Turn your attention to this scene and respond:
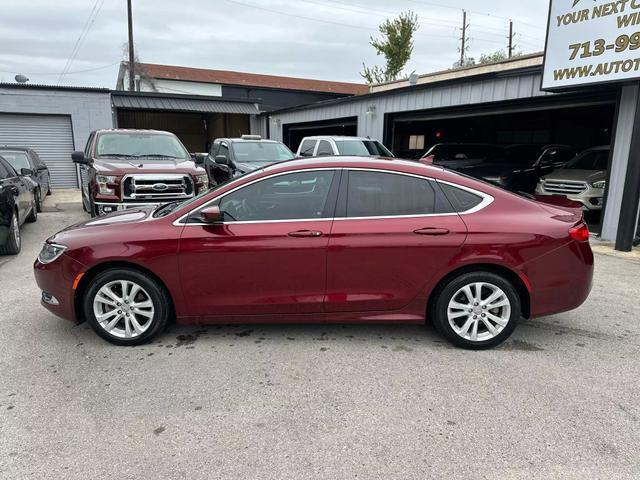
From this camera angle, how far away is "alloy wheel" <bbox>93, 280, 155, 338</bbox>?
3775 millimetres

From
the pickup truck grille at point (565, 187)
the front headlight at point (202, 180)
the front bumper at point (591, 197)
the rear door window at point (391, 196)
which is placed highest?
the rear door window at point (391, 196)

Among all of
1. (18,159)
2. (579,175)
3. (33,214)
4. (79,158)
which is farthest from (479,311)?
(18,159)

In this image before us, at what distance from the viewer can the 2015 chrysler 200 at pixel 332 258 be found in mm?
3701

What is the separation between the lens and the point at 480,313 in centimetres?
380

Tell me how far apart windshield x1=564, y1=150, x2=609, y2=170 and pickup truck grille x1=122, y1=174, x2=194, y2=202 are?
917 centimetres

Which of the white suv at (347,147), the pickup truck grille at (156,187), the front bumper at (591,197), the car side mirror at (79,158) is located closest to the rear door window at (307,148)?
the white suv at (347,147)

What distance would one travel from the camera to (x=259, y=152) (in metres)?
11.4

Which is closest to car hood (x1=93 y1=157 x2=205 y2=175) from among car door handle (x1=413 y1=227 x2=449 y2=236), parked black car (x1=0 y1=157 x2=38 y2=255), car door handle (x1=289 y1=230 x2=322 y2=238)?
parked black car (x1=0 y1=157 x2=38 y2=255)

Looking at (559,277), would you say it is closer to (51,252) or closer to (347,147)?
(51,252)

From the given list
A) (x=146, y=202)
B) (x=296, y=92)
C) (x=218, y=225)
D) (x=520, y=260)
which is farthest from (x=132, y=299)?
(x=296, y=92)

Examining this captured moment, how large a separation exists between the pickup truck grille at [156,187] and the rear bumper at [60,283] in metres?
4.06

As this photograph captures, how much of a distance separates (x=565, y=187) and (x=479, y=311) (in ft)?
26.8

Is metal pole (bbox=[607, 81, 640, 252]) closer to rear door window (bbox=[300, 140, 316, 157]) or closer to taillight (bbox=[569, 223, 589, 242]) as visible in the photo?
taillight (bbox=[569, 223, 589, 242])

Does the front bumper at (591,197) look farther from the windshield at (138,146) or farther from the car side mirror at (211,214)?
the car side mirror at (211,214)
